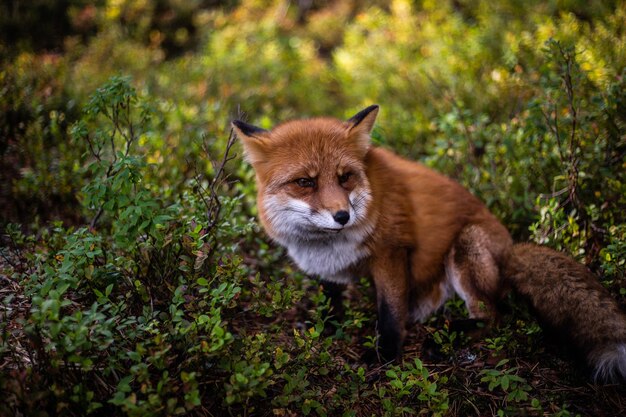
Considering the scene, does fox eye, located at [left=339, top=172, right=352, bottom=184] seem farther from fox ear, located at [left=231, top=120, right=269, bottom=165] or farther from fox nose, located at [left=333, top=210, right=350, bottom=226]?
fox ear, located at [left=231, top=120, right=269, bottom=165]

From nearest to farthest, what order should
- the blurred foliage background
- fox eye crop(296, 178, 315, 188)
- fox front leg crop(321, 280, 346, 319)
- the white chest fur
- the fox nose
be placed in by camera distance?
1. the blurred foliage background
2. the fox nose
3. fox eye crop(296, 178, 315, 188)
4. the white chest fur
5. fox front leg crop(321, 280, 346, 319)

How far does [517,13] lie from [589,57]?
2.23 meters

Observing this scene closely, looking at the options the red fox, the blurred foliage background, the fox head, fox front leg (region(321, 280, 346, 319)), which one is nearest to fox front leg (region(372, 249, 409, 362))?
the red fox

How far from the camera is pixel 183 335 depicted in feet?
7.13

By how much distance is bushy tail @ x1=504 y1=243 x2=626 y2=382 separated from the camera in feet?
7.23

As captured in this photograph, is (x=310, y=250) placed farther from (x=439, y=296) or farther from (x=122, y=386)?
(x=122, y=386)

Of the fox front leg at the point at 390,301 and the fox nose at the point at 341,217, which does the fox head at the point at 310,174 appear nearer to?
the fox nose at the point at 341,217

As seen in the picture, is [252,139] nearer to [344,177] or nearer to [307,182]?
[307,182]

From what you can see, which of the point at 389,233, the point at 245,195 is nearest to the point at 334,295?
the point at 389,233

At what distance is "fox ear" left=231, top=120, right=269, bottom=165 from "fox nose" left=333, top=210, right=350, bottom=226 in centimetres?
70

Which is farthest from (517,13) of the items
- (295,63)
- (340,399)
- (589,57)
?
(340,399)

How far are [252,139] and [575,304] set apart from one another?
2.03 metres

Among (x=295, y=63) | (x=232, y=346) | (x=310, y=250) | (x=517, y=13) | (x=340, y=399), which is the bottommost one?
(x=340, y=399)

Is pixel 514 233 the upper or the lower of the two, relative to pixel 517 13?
lower
